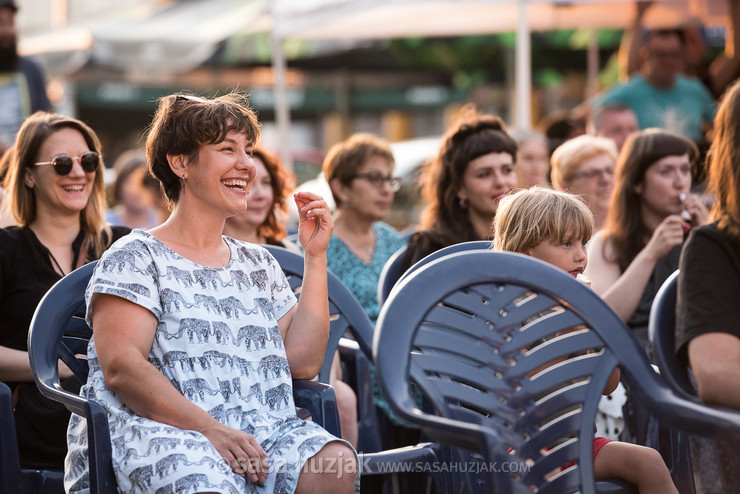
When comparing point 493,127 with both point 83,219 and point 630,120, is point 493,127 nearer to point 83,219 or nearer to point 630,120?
point 83,219

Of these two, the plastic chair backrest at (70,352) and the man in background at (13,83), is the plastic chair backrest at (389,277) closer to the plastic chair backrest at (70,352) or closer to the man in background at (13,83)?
the plastic chair backrest at (70,352)

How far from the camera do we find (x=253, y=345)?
109 inches

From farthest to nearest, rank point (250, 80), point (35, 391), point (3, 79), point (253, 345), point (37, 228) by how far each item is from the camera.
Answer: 1. point (250, 80)
2. point (3, 79)
3. point (37, 228)
4. point (35, 391)
5. point (253, 345)

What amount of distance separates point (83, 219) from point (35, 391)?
0.73 m

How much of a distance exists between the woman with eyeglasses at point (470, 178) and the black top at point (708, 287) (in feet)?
5.88

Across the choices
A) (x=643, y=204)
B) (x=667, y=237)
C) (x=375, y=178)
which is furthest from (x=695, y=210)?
(x=375, y=178)

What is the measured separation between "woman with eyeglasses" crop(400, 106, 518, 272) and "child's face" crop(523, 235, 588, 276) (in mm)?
1323

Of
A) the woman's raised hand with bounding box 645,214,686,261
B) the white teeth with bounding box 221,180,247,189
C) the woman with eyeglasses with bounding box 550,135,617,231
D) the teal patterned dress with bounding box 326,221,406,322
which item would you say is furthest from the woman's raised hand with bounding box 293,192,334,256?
the woman with eyeglasses with bounding box 550,135,617,231

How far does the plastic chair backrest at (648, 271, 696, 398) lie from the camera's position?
234 cm

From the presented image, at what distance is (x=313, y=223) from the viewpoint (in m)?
2.95

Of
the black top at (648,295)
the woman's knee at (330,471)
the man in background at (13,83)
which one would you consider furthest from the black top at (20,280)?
the man in background at (13,83)

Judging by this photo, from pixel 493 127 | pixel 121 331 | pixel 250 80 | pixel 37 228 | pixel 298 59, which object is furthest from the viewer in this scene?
pixel 250 80

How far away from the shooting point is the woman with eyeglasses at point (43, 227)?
326 cm

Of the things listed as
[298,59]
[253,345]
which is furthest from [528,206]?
[298,59]
